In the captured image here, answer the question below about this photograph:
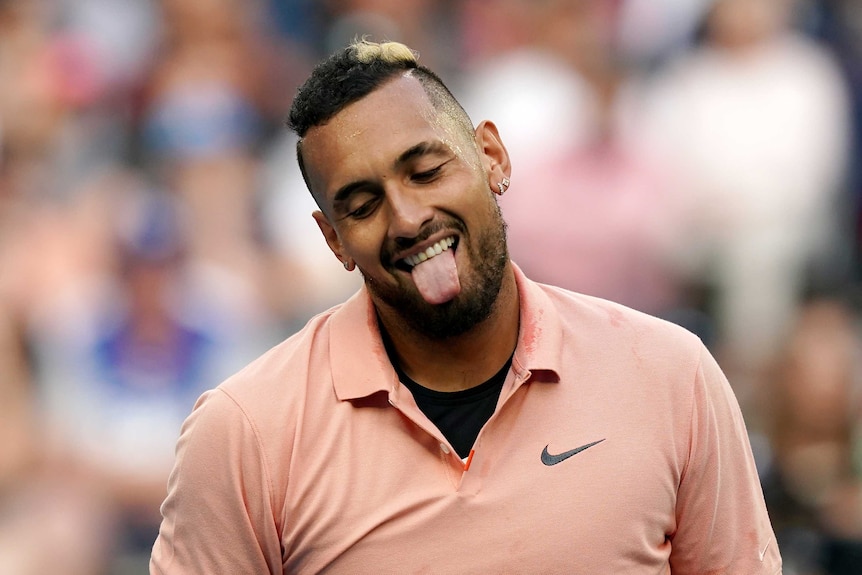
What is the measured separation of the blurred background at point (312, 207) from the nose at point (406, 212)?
2747 millimetres

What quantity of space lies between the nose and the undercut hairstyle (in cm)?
21

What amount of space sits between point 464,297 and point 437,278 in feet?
0.26

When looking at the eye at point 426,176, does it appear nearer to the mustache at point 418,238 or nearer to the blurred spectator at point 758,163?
the mustache at point 418,238

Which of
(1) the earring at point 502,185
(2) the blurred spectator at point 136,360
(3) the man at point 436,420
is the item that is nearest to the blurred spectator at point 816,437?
(3) the man at point 436,420

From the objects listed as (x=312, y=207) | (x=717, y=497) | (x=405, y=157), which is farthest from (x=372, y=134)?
(x=312, y=207)

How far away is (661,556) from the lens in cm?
240

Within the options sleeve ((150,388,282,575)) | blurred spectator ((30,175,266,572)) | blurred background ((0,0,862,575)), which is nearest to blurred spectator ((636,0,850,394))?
blurred background ((0,0,862,575))

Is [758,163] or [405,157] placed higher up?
[405,157]

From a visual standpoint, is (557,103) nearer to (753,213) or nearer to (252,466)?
(753,213)

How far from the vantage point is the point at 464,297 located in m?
2.39

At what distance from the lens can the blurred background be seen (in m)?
5.07

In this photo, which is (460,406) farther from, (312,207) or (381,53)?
(312,207)

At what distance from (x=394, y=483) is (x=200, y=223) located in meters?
3.66

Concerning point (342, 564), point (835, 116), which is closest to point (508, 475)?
point (342, 564)
